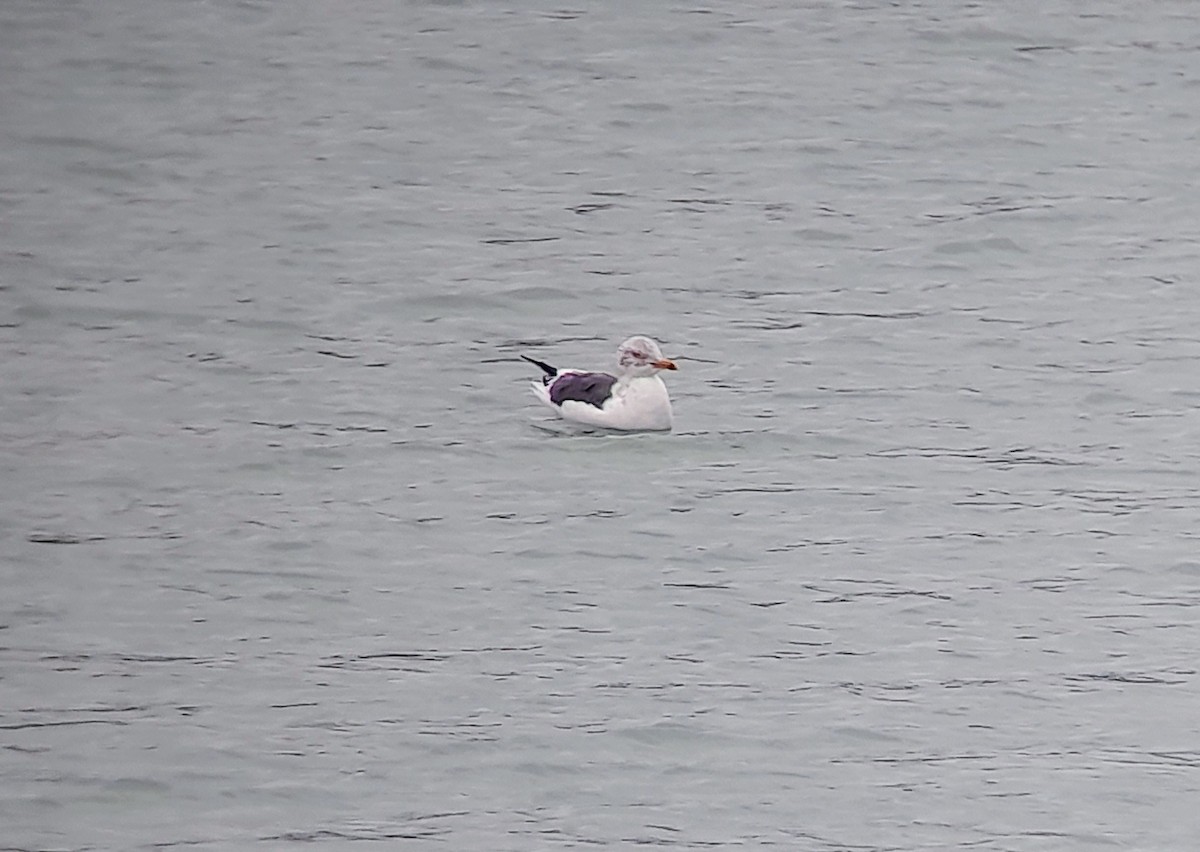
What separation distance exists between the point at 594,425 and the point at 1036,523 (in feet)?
7.34

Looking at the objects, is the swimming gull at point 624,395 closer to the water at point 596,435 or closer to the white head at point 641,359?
the white head at point 641,359

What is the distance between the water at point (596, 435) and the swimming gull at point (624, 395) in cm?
14

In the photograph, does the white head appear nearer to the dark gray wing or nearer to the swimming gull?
the swimming gull

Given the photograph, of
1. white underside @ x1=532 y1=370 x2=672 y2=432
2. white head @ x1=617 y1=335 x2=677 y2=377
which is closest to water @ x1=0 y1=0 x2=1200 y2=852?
white underside @ x1=532 y1=370 x2=672 y2=432

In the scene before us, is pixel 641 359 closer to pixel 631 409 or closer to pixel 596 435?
pixel 631 409

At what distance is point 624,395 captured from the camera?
11359 mm

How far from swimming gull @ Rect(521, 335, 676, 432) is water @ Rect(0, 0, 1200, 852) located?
139mm

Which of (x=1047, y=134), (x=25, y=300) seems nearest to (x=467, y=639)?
(x=25, y=300)

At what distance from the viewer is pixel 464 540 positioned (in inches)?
393

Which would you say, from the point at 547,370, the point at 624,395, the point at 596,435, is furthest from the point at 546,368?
the point at 624,395

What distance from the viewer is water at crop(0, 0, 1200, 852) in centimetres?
809

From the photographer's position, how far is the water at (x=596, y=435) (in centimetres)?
809

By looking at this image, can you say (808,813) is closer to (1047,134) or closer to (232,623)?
(232,623)

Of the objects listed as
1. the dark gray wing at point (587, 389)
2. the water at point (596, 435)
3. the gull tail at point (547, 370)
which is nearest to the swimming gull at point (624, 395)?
the dark gray wing at point (587, 389)
